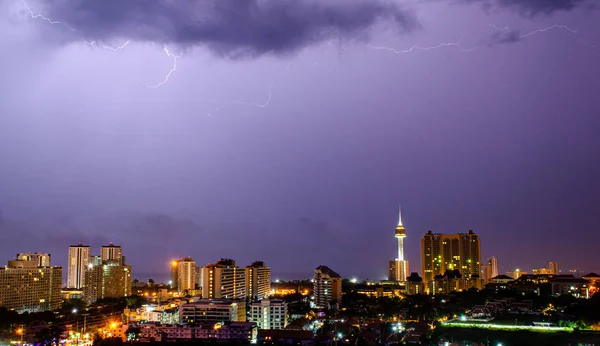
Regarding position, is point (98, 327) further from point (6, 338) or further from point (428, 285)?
point (428, 285)

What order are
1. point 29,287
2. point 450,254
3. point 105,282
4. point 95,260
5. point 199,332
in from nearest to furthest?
point 199,332
point 29,287
point 105,282
point 95,260
point 450,254

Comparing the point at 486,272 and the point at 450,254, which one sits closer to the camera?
the point at 450,254

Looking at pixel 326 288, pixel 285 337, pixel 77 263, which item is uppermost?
pixel 77 263

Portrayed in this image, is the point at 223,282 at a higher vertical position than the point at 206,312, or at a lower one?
higher

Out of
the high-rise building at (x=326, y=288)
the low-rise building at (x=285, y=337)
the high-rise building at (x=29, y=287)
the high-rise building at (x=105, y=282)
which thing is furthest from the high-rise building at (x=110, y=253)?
the low-rise building at (x=285, y=337)

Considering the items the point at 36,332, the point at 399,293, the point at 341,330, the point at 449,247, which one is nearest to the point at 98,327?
the point at 36,332

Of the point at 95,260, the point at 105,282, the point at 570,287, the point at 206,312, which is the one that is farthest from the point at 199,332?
the point at 95,260

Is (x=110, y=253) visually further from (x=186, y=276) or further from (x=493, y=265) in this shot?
(x=493, y=265)
